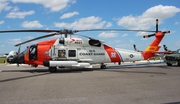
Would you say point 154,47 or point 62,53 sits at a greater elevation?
point 154,47

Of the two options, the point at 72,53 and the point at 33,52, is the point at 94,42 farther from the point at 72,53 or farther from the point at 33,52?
the point at 33,52

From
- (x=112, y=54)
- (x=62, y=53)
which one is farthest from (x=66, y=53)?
(x=112, y=54)

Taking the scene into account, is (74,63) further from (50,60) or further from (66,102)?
(66,102)

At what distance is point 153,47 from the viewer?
19969mm

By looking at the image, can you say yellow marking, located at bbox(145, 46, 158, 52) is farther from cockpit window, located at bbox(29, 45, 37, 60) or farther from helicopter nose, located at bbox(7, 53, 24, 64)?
helicopter nose, located at bbox(7, 53, 24, 64)

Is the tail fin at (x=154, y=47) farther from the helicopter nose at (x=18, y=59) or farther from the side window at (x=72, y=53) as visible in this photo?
the helicopter nose at (x=18, y=59)

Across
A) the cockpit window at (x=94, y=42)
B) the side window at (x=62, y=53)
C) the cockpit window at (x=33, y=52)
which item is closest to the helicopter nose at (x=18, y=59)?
the cockpit window at (x=33, y=52)

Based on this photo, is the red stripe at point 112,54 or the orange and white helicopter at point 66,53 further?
the red stripe at point 112,54

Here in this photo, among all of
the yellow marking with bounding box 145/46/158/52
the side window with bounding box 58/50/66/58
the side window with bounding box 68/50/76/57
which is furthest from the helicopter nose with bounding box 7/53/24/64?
the yellow marking with bounding box 145/46/158/52

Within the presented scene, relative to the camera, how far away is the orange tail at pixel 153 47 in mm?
19625

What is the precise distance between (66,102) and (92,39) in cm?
1167

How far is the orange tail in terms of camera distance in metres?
19.6

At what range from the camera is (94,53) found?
1756 centimetres

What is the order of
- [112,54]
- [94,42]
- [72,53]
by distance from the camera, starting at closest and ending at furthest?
[72,53], [94,42], [112,54]
